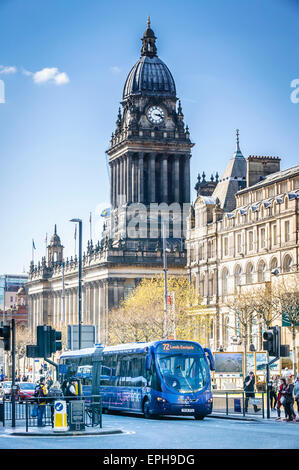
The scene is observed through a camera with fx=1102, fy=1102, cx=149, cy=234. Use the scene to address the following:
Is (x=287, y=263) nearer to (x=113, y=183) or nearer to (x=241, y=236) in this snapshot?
(x=241, y=236)

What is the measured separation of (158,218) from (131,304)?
3927 cm

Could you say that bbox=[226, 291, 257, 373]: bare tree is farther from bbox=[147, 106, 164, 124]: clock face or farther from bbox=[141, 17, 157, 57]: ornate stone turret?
bbox=[141, 17, 157, 57]: ornate stone turret

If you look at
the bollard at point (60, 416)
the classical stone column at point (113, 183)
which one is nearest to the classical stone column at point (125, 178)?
the classical stone column at point (113, 183)

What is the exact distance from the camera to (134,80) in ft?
513

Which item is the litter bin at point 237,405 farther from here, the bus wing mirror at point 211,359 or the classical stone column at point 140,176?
the classical stone column at point 140,176

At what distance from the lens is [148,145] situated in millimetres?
153625

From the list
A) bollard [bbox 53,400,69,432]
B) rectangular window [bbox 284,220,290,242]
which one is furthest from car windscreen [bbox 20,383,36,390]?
bollard [bbox 53,400,69,432]

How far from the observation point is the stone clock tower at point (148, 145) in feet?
502

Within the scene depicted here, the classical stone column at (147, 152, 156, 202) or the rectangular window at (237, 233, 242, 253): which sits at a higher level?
the classical stone column at (147, 152, 156, 202)

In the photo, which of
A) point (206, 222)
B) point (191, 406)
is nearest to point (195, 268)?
point (206, 222)

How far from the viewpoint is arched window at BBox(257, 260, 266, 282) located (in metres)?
87.9

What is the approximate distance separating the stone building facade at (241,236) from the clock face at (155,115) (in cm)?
4858

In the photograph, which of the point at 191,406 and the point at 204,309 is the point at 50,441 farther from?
the point at 204,309

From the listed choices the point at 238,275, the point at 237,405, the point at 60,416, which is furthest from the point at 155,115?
the point at 60,416
